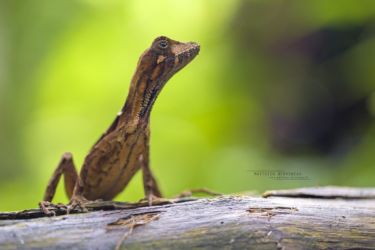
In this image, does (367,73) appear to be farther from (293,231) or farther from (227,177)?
(293,231)

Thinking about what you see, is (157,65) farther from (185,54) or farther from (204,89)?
(204,89)

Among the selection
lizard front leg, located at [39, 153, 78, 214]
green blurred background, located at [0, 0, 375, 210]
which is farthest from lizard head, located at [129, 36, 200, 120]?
green blurred background, located at [0, 0, 375, 210]

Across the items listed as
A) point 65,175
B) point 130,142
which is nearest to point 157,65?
point 130,142

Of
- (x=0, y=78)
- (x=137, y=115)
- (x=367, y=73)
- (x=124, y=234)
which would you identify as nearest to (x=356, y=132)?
(x=367, y=73)

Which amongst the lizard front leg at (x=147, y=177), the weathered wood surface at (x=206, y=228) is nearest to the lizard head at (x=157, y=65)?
the lizard front leg at (x=147, y=177)

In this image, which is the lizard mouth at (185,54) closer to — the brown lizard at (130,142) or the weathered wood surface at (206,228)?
the brown lizard at (130,142)

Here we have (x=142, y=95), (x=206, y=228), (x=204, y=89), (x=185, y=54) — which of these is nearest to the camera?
(x=206, y=228)
